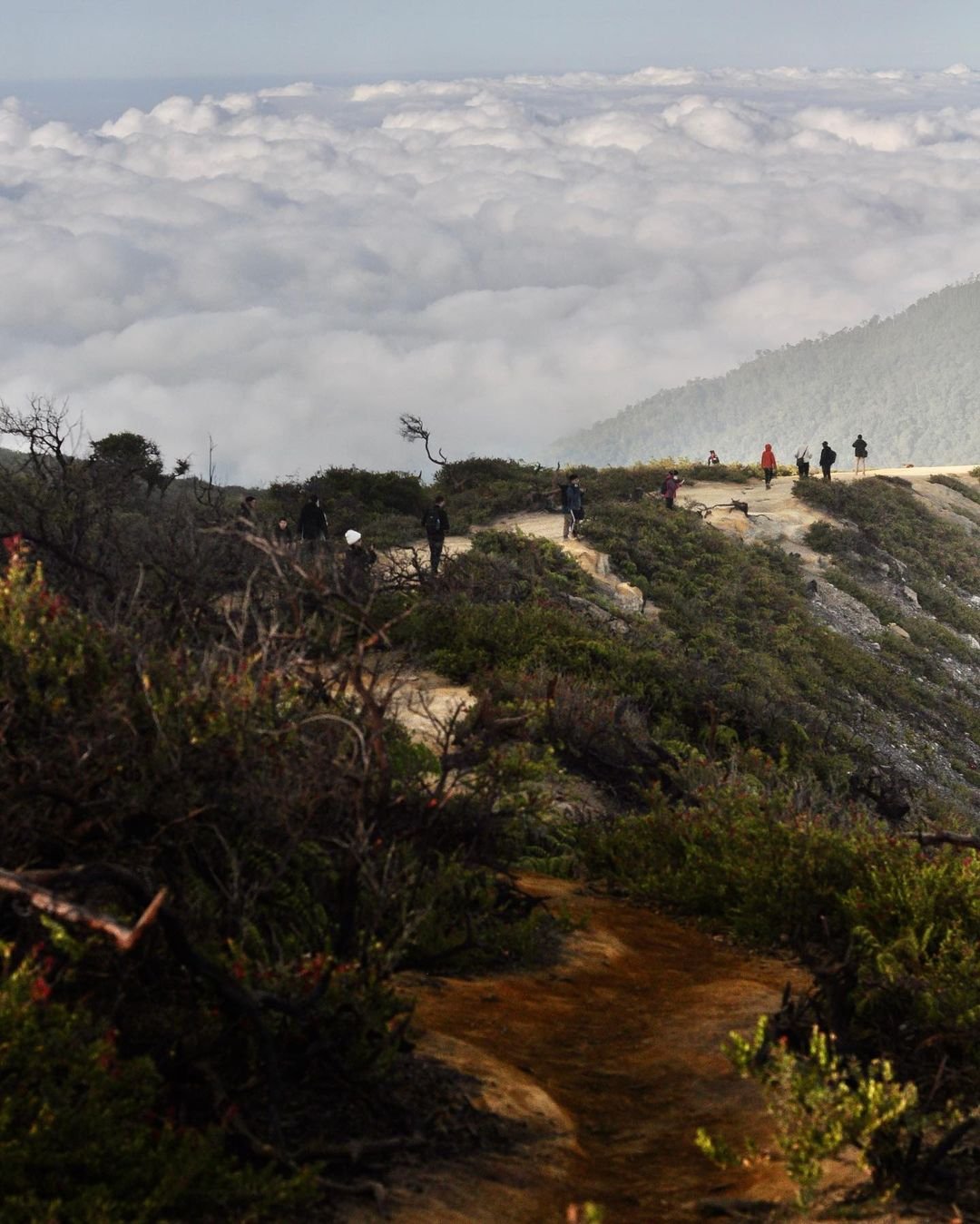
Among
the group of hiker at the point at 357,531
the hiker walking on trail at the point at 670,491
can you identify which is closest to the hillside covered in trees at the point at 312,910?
the group of hiker at the point at 357,531

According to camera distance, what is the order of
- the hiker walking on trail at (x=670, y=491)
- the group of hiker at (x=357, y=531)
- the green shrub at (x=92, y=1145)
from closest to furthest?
the green shrub at (x=92, y=1145), the group of hiker at (x=357, y=531), the hiker walking on trail at (x=670, y=491)

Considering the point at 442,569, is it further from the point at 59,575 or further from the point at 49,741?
the point at 49,741

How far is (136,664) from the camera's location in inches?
261

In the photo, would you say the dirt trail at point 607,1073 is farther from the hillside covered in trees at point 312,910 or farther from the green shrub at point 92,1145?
the green shrub at point 92,1145

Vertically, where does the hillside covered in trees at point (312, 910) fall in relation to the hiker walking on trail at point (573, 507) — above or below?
below

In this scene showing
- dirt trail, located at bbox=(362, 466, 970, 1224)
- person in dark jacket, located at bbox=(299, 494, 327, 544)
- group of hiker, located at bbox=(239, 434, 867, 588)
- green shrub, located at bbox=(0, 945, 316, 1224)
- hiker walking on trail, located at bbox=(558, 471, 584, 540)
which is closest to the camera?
green shrub, located at bbox=(0, 945, 316, 1224)

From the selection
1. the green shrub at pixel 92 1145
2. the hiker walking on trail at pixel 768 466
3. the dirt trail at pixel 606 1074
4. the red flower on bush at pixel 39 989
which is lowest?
the dirt trail at pixel 606 1074

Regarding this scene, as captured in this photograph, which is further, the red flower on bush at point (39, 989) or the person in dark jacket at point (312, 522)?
the person in dark jacket at point (312, 522)

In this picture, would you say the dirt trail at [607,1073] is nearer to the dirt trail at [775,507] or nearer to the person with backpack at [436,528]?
the person with backpack at [436,528]

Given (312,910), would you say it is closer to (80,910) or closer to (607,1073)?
(607,1073)

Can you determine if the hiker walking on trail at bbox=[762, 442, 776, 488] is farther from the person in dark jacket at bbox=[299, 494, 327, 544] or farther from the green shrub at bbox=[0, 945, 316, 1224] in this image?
the green shrub at bbox=[0, 945, 316, 1224]

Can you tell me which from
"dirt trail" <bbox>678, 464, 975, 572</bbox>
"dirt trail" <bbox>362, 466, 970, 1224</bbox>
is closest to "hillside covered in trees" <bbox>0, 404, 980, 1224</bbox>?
"dirt trail" <bbox>362, 466, 970, 1224</bbox>

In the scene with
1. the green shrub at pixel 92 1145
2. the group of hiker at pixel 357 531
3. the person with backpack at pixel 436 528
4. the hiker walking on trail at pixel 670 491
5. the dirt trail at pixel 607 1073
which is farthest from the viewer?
the hiker walking on trail at pixel 670 491

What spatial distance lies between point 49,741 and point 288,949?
1459 mm
